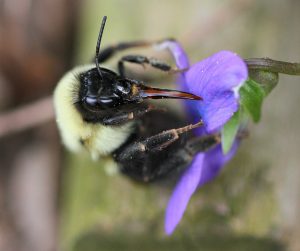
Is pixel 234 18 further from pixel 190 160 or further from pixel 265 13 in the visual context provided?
pixel 190 160

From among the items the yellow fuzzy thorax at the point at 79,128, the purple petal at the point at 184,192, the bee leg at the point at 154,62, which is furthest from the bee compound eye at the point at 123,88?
the purple petal at the point at 184,192

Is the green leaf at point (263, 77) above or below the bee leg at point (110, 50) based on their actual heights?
above

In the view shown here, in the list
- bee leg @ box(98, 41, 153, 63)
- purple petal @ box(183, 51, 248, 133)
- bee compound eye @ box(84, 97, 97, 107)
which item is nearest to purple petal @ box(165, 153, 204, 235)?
purple petal @ box(183, 51, 248, 133)

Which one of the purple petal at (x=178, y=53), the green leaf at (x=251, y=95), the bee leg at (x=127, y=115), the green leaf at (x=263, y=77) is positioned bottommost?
the bee leg at (x=127, y=115)

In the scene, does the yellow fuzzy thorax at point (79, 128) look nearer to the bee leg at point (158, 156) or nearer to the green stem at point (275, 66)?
the bee leg at point (158, 156)

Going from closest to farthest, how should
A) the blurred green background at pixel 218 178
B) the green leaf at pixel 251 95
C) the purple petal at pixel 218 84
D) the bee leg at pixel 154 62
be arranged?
the purple petal at pixel 218 84 < the green leaf at pixel 251 95 < the bee leg at pixel 154 62 < the blurred green background at pixel 218 178
